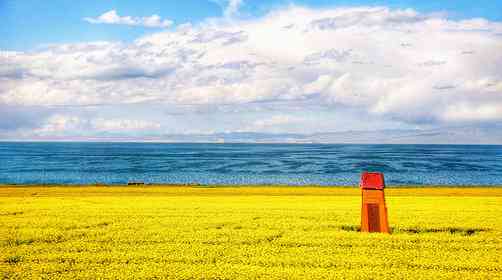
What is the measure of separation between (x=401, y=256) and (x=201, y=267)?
13.1 feet

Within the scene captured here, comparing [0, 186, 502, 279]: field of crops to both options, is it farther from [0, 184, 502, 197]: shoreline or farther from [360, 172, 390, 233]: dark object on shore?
[0, 184, 502, 197]: shoreline

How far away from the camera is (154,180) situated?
227 feet

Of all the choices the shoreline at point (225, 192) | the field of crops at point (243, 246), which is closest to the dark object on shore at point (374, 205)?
the field of crops at point (243, 246)

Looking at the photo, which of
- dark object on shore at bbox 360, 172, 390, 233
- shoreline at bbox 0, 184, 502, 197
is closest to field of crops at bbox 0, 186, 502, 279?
dark object on shore at bbox 360, 172, 390, 233

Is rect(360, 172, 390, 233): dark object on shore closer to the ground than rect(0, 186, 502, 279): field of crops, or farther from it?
farther from it

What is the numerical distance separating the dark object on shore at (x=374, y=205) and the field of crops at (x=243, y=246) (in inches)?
20.0

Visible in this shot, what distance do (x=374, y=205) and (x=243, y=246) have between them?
381 centimetres

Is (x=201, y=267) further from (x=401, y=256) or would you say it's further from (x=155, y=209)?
(x=155, y=209)

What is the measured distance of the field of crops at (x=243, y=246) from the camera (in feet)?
26.9

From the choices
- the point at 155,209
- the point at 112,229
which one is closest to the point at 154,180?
the point at 155,209

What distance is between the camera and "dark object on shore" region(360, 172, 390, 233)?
38.4 feet

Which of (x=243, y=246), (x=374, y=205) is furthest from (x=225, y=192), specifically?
(x=243, y=246)

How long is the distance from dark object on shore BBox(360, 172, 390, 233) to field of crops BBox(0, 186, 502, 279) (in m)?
0.51

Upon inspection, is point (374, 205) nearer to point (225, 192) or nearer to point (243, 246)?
point (243, 246)
